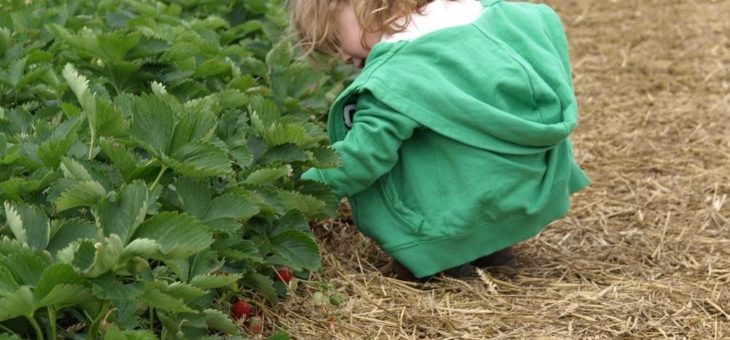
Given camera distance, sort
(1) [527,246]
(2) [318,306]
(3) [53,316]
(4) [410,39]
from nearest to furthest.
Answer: (3) [53,316]
(2) [318,306]
(4) [410,39]
(1) [527,246]

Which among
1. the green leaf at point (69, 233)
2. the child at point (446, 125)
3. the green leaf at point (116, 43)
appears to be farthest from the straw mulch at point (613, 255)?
the green leaf at point (69, 233)

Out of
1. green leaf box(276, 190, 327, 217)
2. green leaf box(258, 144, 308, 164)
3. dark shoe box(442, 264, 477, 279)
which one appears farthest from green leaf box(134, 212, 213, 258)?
dark shoe box(442, 264, 477, 279)

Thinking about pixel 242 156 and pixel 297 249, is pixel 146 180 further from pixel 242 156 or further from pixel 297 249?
pixel 297 249

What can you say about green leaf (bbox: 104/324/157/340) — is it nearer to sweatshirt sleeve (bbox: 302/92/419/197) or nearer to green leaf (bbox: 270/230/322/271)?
green leaf (bbox: 270/230/322/271)

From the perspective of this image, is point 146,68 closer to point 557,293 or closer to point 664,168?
point 557,293

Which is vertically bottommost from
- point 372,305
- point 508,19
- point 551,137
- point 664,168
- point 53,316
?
point 664,168

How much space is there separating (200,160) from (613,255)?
5.80 feet

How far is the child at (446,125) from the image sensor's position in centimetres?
303

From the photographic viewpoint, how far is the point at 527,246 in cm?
370

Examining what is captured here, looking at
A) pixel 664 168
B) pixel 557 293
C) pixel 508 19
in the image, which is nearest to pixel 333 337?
pixel 557 293

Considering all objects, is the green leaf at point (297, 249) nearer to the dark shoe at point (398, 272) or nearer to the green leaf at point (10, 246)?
the dark shoe at point (398, 272)

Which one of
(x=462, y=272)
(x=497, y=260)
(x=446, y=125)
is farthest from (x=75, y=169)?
(x=497, y=260)

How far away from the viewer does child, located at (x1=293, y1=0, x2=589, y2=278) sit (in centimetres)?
303

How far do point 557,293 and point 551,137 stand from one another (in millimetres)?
443
